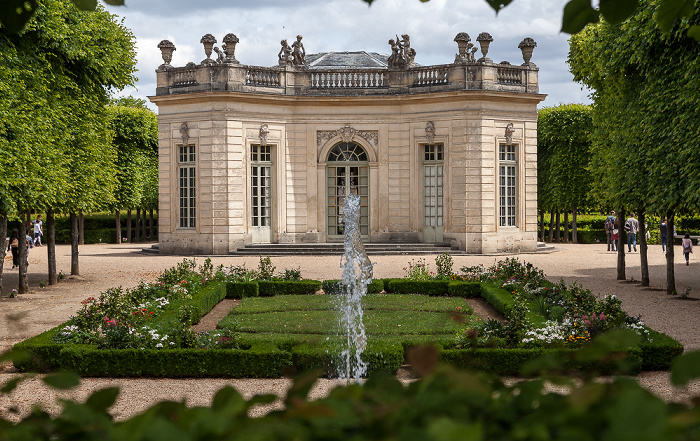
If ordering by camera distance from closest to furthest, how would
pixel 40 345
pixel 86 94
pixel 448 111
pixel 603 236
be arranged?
pixel 40 345
pixel 86 94
pixel 448 111
pixel 603 236

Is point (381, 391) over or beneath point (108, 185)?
beneath

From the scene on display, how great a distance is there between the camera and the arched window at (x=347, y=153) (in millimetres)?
25969

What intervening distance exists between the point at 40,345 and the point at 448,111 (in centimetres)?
1846

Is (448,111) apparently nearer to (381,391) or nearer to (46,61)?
(46,61)

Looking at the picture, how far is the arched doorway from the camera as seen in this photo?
2584cm

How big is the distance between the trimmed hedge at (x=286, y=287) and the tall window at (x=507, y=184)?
11.3 metres

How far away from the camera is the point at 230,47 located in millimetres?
25219

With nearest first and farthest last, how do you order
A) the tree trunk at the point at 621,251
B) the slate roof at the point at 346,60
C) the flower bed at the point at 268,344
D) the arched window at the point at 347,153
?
the flower bed at the point at 268,344, the tree trunk at the point at 621,251, the arched window at the point at 347,153, the slate roof at the point at 346,60

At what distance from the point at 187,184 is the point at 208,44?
4875 mm

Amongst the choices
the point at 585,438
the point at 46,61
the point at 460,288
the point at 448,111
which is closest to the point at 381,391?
the point at 585,438

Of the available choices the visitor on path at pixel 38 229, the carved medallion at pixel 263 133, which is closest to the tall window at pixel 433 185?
the carved medallion at pixel 263 133

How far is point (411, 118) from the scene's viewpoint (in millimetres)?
25578

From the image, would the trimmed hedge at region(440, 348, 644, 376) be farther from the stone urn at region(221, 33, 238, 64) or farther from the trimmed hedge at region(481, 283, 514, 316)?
the stone urn at region(221, 33, 238, 64)

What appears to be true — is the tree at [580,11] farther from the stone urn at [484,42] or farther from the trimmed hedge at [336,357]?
the stone urn at [484,42]
